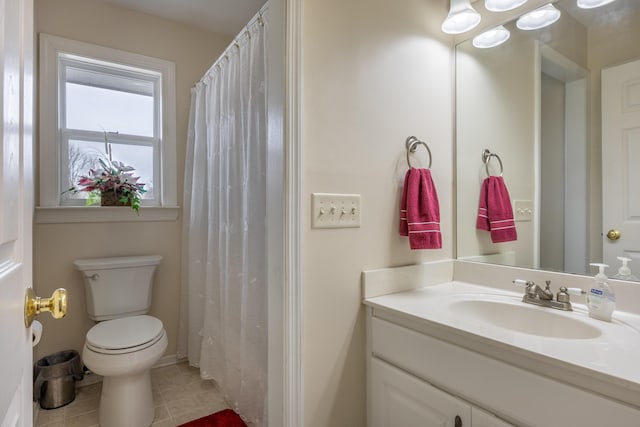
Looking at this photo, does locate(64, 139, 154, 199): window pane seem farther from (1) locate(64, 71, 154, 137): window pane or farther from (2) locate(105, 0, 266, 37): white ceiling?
(2) locate(105, 0, 266, 37): white ceiling

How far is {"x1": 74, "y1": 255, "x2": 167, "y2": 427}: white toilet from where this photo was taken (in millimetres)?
1567

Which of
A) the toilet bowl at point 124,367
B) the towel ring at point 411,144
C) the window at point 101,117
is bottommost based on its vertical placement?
the toilet bowl at point 124,367

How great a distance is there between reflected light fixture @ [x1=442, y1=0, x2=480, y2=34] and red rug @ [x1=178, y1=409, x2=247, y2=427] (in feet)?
6.99

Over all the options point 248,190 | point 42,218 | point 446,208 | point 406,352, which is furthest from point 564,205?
point 42,218

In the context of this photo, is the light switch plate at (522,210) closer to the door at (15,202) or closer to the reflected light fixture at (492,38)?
the reflected light fixture at (492,38)

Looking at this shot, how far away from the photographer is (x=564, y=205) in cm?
132

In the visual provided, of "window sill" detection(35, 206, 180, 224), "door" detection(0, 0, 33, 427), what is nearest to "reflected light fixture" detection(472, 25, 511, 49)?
"door" detection(0, 0, 33, 427)

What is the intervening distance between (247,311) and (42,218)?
1431 millimetres

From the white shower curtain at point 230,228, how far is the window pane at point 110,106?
36 cm

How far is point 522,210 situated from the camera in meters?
1.47

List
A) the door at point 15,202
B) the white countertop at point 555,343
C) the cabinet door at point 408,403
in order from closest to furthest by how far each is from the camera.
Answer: the door at point 15,202 < the white countertop at point 555,343 < the cabinet door at point 408,403

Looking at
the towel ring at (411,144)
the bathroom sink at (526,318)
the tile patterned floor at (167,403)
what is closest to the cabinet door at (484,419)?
the bathroom sink at (526,318)

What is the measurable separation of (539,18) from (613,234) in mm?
914

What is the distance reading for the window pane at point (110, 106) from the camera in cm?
217
